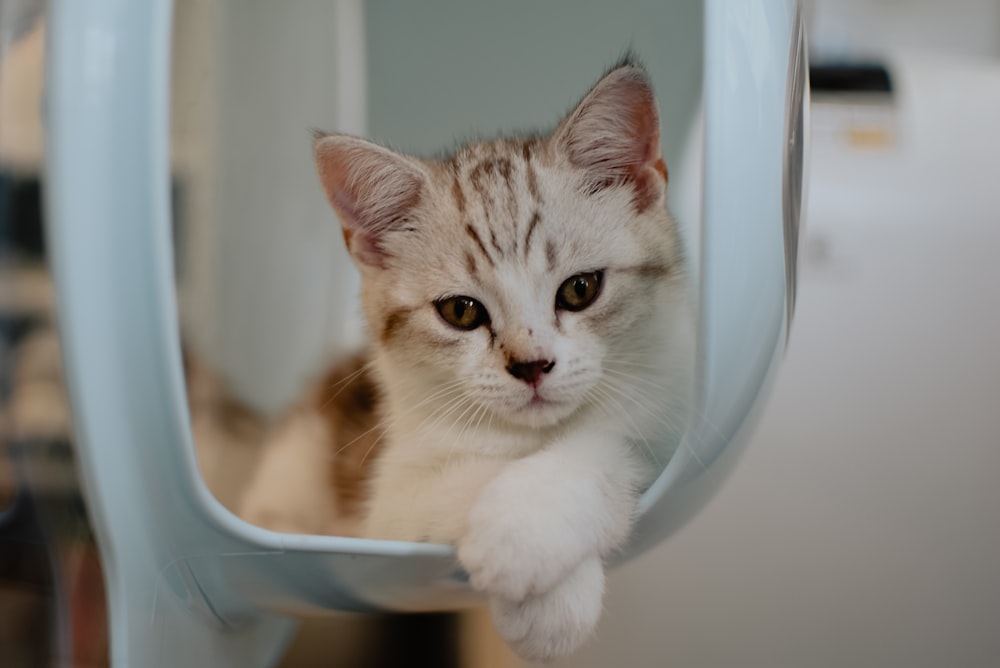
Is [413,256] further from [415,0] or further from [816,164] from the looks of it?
[816,164]

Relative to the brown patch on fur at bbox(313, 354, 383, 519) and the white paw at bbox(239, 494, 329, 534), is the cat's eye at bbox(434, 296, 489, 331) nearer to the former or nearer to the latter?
the brown patch on fur at bbox(313, 354, 383, 519)

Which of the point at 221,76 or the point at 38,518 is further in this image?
the point at 221,76

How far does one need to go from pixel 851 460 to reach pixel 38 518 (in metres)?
1.26

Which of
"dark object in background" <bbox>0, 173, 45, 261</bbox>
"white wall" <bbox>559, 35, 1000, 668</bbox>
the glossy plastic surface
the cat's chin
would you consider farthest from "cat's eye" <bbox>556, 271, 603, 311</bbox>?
"white wall" <bbox>559, 35, 1000, 668</bbox>

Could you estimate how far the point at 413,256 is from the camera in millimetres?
905

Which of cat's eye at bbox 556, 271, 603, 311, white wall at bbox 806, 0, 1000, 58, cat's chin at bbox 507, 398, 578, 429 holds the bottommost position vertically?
cat's chin at bbox 507, 398, 578, 429

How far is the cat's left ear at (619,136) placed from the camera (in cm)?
76

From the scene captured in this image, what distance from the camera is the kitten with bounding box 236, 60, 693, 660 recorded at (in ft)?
2.26

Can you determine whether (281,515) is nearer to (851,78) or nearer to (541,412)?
(541,412)

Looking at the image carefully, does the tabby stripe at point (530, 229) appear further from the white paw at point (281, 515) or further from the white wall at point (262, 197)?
the white paw at point (281, 515)

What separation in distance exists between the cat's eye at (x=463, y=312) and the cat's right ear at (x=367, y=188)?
0.14 m

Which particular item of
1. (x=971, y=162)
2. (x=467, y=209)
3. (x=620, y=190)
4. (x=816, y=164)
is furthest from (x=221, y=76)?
(x=971, y=162)

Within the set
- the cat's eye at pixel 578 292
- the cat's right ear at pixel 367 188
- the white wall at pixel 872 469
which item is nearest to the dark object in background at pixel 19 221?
the cat's right ear at pixel 367 188

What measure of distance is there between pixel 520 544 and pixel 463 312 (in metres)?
0.30
